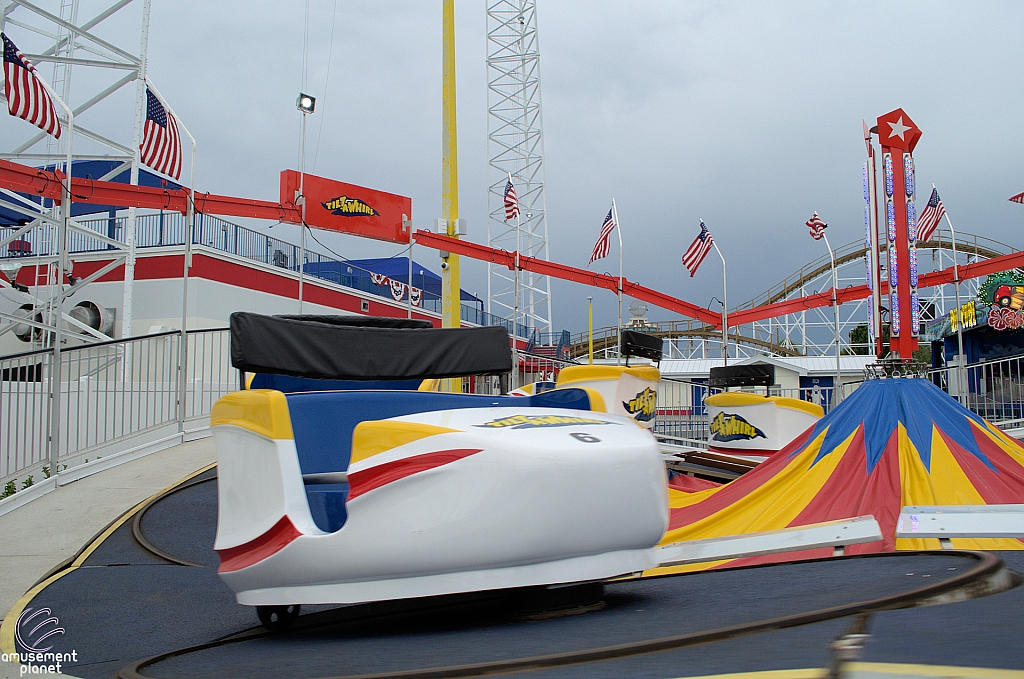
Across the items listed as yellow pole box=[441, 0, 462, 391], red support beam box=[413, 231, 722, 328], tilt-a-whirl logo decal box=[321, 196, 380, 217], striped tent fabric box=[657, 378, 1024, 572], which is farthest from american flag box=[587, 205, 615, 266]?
striped tent fabric box=[657, 378, 1024, 572]

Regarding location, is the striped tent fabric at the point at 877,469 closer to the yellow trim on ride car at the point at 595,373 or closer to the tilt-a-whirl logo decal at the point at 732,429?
the yellow trim on ride car at the point at 595,373

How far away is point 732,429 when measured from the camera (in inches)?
445

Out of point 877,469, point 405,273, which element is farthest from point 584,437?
point 405,273

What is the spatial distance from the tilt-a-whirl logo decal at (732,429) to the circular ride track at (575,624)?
23.3 feet

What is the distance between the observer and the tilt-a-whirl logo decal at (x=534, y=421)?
3.17 meters

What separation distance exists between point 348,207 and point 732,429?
37.7ft

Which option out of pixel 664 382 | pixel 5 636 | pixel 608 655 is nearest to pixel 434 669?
pixel 608 655

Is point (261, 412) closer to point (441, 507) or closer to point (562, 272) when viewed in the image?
point (441, 507)

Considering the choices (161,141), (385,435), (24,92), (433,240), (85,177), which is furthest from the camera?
(85,177)

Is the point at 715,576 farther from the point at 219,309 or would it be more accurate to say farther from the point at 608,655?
the point at 219,309

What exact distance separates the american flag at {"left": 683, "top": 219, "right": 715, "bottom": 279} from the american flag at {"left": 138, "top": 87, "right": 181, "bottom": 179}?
12138 millimetres

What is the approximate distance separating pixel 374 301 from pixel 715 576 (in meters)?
24.7

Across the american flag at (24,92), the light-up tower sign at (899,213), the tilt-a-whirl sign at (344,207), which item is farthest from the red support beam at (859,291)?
the american flag at (24,92)

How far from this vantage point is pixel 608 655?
2359 mm
